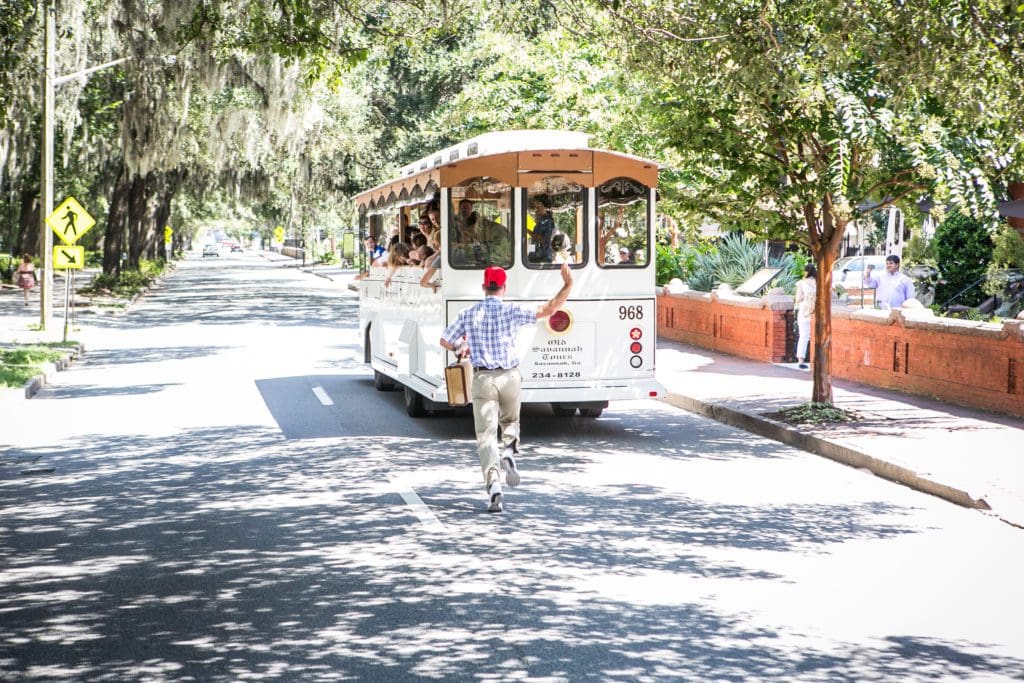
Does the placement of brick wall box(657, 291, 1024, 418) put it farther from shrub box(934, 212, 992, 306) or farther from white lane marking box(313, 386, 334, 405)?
white lane marking box(313, 386, 334, 405)

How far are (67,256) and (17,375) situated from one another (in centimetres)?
695

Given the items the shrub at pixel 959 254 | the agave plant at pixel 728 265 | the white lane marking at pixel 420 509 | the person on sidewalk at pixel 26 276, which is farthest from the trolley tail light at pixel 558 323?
the person on sidewalk at pixel 26 276

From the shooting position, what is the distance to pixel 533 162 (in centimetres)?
1325

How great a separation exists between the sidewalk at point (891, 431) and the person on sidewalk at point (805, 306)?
1.50ft

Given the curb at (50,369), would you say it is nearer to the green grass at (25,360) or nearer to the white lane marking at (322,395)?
the green grass at (25,360)

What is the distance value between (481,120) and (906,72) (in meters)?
16.5

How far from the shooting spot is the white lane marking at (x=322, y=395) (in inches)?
639

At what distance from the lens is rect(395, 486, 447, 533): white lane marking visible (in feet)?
29.0

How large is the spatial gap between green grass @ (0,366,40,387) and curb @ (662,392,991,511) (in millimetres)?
8991

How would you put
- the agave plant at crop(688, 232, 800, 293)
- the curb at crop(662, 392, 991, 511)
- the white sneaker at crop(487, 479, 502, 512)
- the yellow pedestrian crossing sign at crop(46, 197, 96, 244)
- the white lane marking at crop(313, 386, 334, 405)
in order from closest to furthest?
the white sneaker at crop(487, 479, 502, 512), the curb at crop(662, 392, 991, 511), the white lane marking at crop(313, 386, 334, 405), the yellow pedestrian crossing sign at crop(46, 197, 96, 244), the agave plant at crop(688, 232, 800, 293)

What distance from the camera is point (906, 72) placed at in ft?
38.4

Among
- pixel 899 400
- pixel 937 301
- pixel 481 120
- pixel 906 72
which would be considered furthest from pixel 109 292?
pixel 906 72

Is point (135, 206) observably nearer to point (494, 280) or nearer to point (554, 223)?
point (554, 223)

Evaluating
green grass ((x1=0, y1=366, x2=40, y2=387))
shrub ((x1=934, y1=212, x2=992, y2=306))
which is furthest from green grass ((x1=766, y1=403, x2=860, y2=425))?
shrub ((x1=934, y1=212, x2=992, y2=306))
